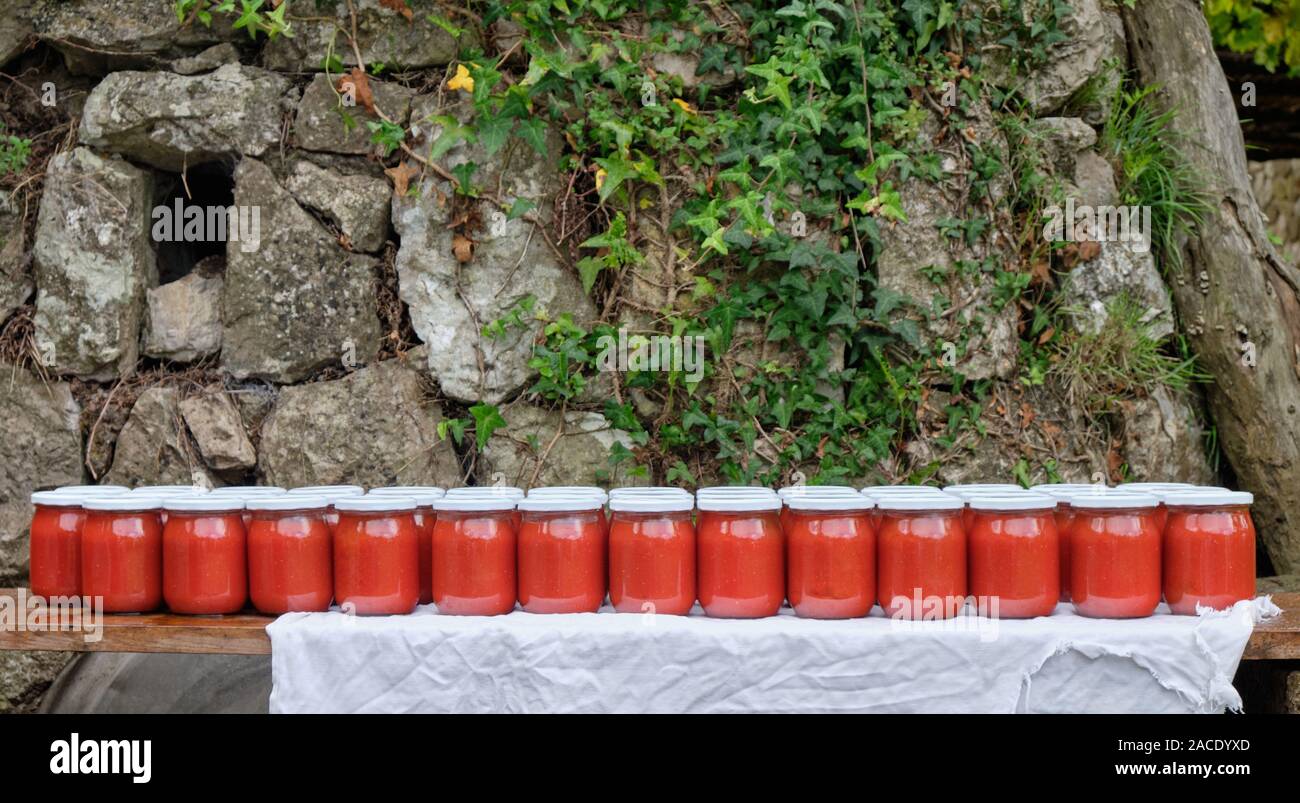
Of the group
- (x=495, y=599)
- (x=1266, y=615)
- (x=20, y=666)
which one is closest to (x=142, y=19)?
(x=20, y=666)

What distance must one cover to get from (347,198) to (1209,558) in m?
2.59

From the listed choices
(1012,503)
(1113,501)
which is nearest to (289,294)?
(1012,503)

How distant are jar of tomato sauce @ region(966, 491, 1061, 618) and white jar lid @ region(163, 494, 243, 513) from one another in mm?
1536

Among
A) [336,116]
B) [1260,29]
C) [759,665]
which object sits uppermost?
[1260,29]

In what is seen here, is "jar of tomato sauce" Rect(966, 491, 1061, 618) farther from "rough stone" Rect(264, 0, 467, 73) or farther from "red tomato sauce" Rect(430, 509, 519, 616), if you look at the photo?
"rough stone" Rect(264, 0, 467, 73)

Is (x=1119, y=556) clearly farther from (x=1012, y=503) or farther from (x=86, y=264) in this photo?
(x=86, y=264)

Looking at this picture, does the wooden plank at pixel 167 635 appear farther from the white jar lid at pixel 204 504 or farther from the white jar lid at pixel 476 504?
the white jar lid at pixel 476 504

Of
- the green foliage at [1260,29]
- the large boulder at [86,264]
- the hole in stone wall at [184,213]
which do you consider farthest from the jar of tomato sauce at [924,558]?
the green foliage at [1260,29]

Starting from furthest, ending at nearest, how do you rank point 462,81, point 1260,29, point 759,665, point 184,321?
1. point 1260,29
2. point 184,321
3. point 462,81
4. point 759,665

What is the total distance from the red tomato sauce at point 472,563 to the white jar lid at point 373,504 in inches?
3.1

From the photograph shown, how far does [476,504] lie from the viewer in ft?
7.59

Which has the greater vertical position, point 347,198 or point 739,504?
point 347,198

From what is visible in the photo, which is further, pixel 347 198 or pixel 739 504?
pixel 347 198

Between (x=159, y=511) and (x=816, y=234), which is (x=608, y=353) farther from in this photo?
(x=159, y=511)
